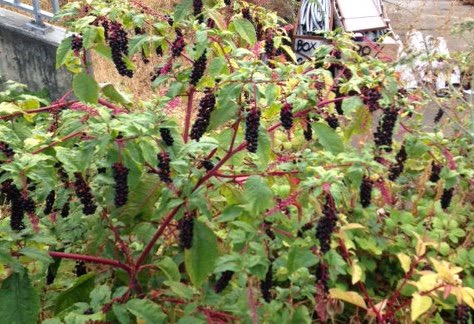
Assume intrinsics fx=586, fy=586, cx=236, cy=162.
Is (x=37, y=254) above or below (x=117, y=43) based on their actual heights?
below

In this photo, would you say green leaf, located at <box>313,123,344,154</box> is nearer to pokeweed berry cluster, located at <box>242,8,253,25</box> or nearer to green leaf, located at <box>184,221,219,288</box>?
green leaf, located at <box>184,221,219,288</box>

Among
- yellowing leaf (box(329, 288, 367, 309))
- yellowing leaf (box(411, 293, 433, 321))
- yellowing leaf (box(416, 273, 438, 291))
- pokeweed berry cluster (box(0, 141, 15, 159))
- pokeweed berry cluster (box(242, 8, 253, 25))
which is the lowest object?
yellowing leaf (box(329, 288, 367, 309))

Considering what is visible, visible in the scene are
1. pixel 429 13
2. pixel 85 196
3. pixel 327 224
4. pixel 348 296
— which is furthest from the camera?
pixel 429 13

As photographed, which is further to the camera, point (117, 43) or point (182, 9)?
point (182, 9)

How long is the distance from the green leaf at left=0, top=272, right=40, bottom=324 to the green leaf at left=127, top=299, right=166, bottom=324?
31cm

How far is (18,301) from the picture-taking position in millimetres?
1823

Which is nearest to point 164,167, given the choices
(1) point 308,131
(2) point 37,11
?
(1) point 308,131

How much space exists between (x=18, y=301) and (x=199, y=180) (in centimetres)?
68

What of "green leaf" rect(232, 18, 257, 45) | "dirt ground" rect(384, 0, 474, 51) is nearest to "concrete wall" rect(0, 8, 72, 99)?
"green leaf" rect(232, 18, 257, 45)

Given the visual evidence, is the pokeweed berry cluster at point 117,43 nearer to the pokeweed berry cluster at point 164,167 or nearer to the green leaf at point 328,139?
the pokeweed berry cluster at point 164,167

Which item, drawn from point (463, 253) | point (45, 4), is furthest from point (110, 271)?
point (45, 4)

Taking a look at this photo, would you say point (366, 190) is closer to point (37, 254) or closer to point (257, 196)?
point (257, 196)

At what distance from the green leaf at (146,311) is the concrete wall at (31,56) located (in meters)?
3.34

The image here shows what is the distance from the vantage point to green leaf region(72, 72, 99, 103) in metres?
2.04
